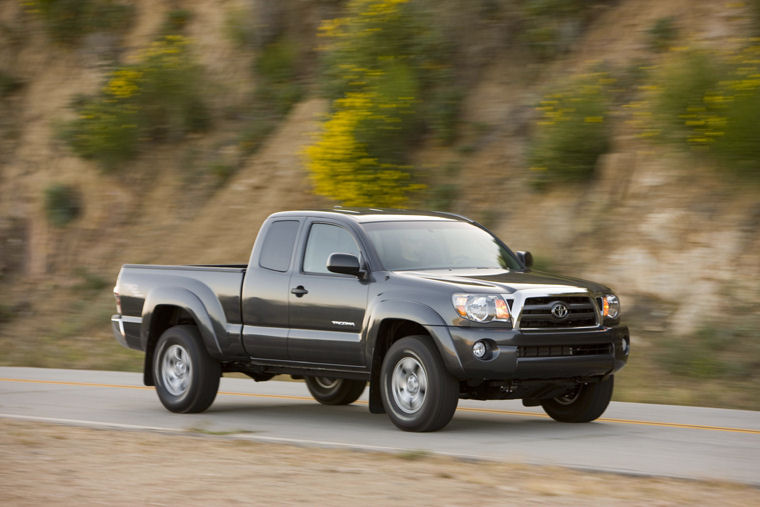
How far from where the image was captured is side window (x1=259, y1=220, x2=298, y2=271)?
12.1m

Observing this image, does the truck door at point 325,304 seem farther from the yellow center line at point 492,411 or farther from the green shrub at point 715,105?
the green shrub at point 715,105

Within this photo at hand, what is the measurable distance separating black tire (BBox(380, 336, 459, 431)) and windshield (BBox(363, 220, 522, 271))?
878 mm

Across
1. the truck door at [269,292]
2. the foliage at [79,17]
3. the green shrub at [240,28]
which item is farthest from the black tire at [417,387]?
the foliage at [79,17]

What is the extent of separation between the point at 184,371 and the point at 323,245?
Answer: 7.11ft

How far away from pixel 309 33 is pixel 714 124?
13120mm

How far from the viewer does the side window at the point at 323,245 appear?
11734 millimetres

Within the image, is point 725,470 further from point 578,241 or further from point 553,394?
point 578,241

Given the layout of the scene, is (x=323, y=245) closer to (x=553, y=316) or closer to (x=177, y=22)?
(x=553, y=316)

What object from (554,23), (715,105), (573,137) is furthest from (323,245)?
(554,23)

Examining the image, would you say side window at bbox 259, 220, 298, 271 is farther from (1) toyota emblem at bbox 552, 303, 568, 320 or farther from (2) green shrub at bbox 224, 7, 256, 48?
(2) green shrub at bbox 224, 7, 256, 48

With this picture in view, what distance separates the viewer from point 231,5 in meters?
30.8

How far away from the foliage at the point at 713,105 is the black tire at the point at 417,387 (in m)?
8.51

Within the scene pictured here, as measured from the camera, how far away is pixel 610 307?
36.9ft

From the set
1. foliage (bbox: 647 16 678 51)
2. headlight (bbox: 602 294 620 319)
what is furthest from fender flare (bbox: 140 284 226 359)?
foliage (bbox: 647 16 678 51)
